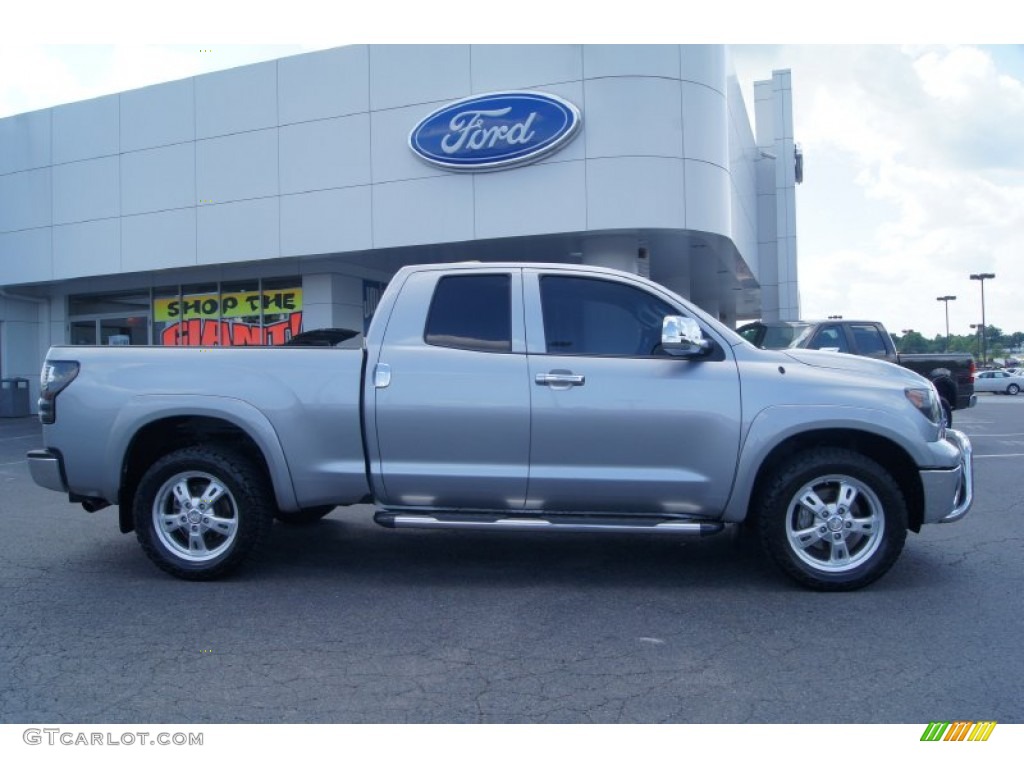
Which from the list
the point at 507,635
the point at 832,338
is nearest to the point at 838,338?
the point at 832,338

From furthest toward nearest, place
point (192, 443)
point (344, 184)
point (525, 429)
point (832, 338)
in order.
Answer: point (344, 184), point (832, 338), point (192, 443), point (525, 429)

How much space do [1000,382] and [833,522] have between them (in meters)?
43.9

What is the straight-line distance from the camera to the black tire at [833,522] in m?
4.79

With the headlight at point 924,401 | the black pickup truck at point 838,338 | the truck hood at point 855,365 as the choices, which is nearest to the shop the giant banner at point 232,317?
the black pickup truck at point 838,338

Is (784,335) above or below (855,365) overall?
above

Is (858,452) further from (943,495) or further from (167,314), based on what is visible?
(167,314)

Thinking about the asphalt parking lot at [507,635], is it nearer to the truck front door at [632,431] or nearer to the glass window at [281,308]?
the truck front door at [632,431]

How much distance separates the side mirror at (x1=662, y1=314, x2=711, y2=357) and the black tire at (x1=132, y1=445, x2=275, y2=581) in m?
2.76

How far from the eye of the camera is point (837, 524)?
4832mm

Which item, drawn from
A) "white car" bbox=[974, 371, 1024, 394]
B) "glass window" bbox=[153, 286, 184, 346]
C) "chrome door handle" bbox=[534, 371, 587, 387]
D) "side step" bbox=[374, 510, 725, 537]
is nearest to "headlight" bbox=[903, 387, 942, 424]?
"side step" bbox=[374, 510, 725, 537]

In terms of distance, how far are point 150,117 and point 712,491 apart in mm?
15878
